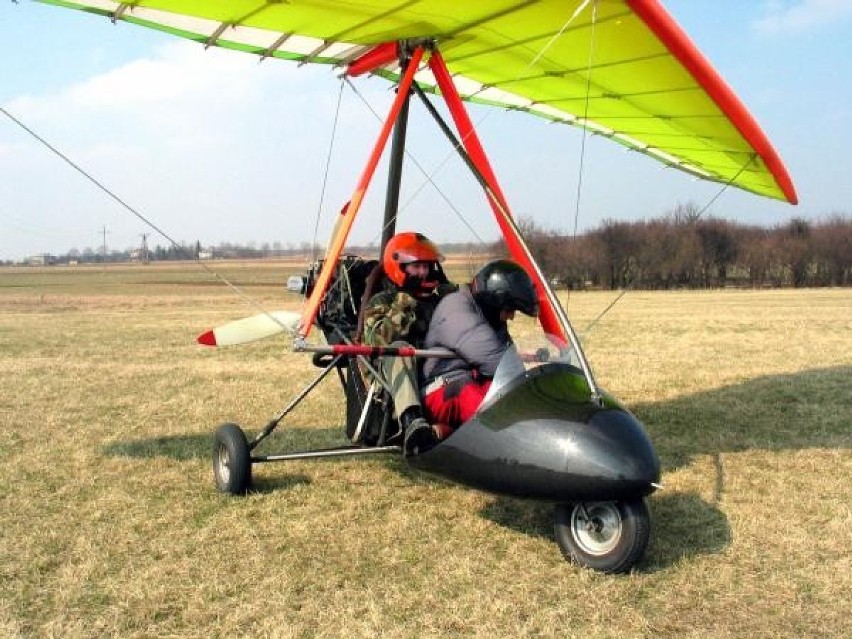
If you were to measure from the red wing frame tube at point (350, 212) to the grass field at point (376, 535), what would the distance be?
1.35m

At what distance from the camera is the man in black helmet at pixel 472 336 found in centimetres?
475

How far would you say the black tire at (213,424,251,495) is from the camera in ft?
18.3

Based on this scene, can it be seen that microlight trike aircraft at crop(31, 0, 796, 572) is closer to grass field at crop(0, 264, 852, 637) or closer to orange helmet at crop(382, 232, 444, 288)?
orange helmet at crop(382, 232, 444, 288)

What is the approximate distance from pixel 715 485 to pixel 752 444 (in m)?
1.59

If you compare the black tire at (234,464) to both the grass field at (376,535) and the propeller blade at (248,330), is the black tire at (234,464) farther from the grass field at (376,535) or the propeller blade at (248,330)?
the propeller blade at (248,330)

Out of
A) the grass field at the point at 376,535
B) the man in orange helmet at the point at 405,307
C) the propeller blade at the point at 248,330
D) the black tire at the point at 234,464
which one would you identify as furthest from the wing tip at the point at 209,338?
the man in orange helmet at the point at 405,307

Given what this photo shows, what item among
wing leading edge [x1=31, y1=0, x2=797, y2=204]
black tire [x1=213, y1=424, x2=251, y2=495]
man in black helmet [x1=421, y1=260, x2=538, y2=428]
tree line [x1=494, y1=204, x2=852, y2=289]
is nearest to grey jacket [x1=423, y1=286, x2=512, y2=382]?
man in black helmet [x1=421, y1=260, x2=538, y2=428]

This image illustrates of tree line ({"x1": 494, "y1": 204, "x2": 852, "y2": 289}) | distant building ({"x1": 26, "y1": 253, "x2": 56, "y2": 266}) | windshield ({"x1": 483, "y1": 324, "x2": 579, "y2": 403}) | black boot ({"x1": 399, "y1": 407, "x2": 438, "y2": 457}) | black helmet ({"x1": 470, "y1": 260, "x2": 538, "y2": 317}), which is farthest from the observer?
distant building ({"x1": 26, "y1": 253, "x2": 56, "y2": 266})

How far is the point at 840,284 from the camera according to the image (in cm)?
5991

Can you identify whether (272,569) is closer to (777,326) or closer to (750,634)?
(750,634)

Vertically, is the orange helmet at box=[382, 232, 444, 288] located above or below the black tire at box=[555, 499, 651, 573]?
above

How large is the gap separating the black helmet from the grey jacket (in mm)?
86

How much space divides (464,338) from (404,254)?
3.46ft

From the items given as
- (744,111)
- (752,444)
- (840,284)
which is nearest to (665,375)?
(752,444)
